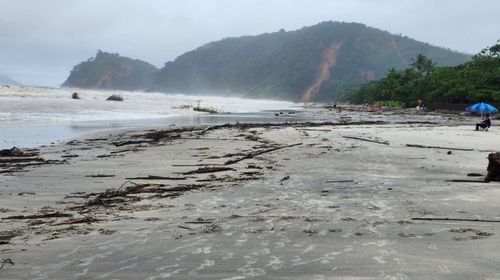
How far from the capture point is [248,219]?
19.4 feet

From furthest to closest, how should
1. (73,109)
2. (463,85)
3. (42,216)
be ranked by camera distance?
1. (463,85)
2. (73,109)
3. (42,216)

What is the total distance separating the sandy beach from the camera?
4129 millimetres

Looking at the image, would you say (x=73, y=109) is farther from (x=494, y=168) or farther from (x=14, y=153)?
(x=494, y=168)

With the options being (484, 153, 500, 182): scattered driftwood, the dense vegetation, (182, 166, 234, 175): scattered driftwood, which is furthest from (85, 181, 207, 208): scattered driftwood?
the dense vegetation

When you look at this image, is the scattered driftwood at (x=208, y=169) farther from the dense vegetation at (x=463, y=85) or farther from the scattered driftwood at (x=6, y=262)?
the dense vegetation at (x=463, y=85)

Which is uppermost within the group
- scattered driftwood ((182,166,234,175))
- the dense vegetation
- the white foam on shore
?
the dense vegetation

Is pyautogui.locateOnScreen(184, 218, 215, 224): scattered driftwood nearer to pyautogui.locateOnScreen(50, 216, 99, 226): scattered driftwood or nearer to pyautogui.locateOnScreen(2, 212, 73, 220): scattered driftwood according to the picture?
pyautogui.locateOnScreen(50, 216, 99, 226): scattered driftwood

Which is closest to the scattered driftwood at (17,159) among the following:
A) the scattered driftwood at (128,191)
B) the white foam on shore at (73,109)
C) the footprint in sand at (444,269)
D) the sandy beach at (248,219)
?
the sandy beach at (248,219)

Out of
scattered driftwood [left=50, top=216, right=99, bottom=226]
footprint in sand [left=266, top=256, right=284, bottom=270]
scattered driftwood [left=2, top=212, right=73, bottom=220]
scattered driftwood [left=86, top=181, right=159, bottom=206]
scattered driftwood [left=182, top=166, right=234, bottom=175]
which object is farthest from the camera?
scattered driftwood [left=182, top=166, right=234, bottom=175]

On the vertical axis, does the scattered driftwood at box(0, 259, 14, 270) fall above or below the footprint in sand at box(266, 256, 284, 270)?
below

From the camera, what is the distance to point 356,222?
5734 mm

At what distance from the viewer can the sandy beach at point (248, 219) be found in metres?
4.13

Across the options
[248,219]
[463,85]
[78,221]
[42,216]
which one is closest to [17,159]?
[42,216]

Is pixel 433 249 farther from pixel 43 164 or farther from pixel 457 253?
pixel 43 164
